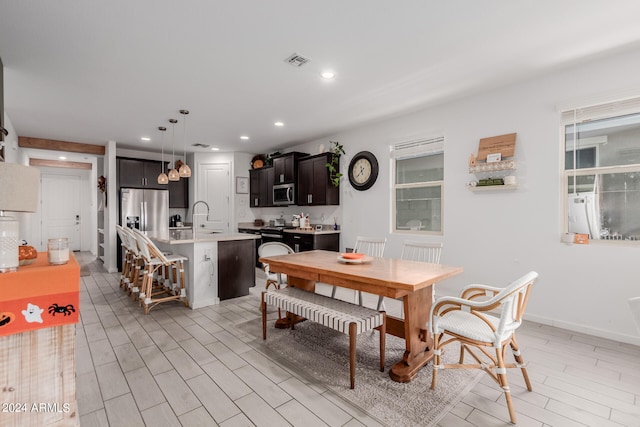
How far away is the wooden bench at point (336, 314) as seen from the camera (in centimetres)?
216

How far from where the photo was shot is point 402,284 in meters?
2.08

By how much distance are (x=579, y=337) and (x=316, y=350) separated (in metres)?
2.54

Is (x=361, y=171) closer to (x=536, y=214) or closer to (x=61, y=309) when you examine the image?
(x=536, y=214)

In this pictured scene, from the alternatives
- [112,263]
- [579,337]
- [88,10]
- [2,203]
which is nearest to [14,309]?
[2,203]

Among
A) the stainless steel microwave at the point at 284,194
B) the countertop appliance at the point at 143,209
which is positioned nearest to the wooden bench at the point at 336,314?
the stainless steel microwave at the point at 284,194

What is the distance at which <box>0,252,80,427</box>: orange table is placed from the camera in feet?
4.95

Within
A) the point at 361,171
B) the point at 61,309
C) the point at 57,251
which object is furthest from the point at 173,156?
the point at 61,309

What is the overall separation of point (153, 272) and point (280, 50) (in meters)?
2.99

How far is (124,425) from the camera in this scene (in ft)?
5.89

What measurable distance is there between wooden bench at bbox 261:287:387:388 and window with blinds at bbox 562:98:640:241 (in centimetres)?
240

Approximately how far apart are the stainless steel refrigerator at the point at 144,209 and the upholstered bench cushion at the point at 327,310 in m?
4.52

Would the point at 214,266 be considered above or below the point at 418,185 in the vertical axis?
below

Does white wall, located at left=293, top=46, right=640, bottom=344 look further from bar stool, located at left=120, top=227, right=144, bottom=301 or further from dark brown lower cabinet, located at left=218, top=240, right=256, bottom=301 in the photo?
bar stool, located at left=120, top=227, right=144, bottom=301

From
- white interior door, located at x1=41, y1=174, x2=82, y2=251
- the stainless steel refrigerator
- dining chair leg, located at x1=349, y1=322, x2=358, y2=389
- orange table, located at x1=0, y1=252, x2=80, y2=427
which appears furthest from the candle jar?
white interior door, located at x1=41, y1=174, x2=82, y2=251
